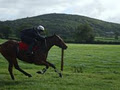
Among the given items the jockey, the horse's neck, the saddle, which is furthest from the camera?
the horse's neck

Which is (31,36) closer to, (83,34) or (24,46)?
(24,46)

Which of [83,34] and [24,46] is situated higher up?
[83,34]

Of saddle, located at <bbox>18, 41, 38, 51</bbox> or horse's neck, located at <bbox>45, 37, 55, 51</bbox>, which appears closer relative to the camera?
saddle, located at <bbox>18, 41, 38, 51</bbox>

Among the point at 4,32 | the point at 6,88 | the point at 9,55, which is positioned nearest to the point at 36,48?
the point at 9,55

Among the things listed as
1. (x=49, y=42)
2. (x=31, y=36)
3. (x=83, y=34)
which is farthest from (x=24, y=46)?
(x=83, y=34)

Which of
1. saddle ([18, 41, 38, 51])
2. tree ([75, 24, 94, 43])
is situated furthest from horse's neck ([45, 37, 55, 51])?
tree ([75, 24, 94, 43])

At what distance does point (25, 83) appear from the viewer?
12.7m

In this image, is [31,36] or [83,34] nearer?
[31,36]

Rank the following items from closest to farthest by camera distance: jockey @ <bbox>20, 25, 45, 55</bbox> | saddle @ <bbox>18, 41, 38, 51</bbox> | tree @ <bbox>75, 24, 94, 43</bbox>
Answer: jockey @ <bbox>20, 25, 45, 55</bbox>
saddle @ <bbox>18, 41, 38, 51</bbox>
tree @ <bbox>75, 24, 94, 43</bbox>

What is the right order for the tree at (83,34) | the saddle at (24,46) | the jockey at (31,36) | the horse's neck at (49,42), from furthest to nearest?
the tree at (83,34)
the horse's neck at (49,42)
the saddle at (24,46)
the jockey at (31,36)

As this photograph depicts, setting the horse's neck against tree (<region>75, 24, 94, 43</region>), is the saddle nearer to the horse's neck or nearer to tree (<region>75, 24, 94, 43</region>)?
the horse's neck

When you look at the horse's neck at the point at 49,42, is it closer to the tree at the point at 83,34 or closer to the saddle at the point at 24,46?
the saddle at the point at 24,46

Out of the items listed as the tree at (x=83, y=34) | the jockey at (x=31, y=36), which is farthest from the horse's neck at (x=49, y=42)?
the tree at (x=83, y=34)

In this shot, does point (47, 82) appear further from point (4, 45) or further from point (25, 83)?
point (4, 45)
